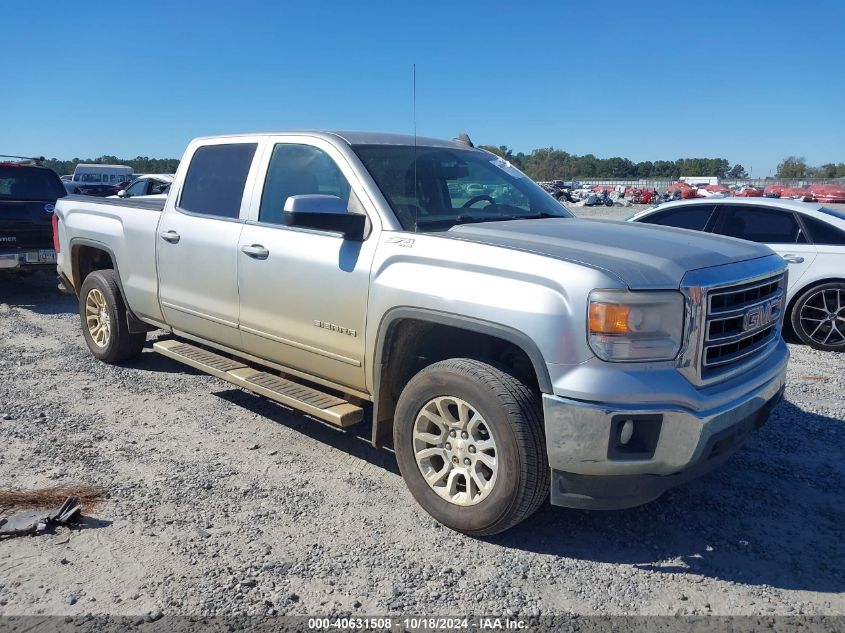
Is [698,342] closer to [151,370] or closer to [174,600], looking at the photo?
[174,600]

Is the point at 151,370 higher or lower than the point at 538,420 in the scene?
lower

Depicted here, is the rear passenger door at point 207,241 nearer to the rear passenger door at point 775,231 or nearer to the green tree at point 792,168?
the rear passenger door at point 775,231

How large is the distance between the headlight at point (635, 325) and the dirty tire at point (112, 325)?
4657 mm

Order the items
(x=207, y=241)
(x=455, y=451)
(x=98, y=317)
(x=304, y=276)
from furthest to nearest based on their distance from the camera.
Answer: (x=98, y=317), (x=207, y=241), (x=304, y=276), (x=455, y=451)

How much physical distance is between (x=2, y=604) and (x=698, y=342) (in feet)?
10.5

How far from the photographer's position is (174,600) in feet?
10.0

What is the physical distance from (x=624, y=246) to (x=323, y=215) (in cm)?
158

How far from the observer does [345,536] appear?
3.61 meters

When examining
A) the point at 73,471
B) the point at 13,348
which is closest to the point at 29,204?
the point at 13,348

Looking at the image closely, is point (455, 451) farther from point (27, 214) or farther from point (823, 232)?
point (27, 214)

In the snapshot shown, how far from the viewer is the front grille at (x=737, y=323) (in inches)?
128

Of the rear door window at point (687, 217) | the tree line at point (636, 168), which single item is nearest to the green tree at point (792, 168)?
the tree line at point (636, 168)

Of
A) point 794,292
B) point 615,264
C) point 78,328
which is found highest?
point 615,264

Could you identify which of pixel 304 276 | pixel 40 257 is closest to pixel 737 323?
pixel 304 276
